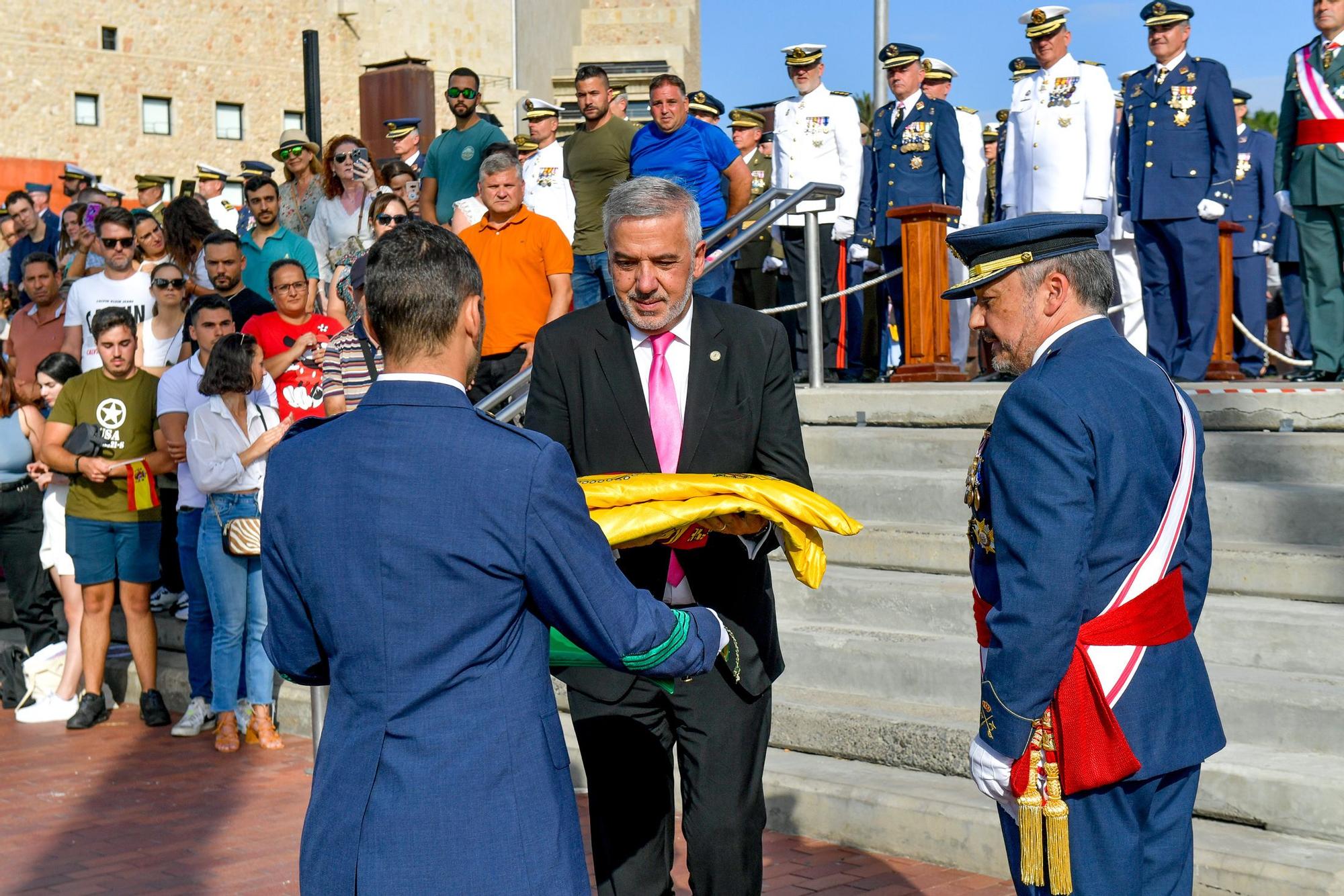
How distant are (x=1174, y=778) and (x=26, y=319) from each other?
34.8 feet

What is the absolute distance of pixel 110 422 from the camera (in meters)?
8.89

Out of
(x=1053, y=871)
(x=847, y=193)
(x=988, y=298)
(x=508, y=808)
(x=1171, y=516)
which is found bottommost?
(x=1053, y=871)

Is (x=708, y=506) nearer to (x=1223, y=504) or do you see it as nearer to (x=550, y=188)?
(x=1223, y=504)

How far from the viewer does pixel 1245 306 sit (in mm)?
12594

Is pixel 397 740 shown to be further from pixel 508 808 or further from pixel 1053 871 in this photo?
pixel 1053 871

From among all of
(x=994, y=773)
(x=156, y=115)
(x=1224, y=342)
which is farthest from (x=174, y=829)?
(x=156, y=115)

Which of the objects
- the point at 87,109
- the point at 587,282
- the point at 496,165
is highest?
the point at 87,109

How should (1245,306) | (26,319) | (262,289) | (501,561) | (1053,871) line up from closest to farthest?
(501,561) → (1053,871) → (262,289) → (26,319) → (1245,306)

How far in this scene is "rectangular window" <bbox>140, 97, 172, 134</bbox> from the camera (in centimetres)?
3897

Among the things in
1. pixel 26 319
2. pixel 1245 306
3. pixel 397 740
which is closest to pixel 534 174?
pixel 26 319

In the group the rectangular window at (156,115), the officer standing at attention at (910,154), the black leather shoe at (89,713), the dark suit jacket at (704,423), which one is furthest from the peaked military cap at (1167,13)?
the rectangular window at (156,115)

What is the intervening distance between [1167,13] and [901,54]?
2346mm

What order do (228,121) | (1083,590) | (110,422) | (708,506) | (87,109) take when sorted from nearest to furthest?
(1083,590) → (708,506) → (110,422) → (87,109) → (228,121)

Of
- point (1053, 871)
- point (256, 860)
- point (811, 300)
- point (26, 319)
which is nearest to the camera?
point (1053, 871)
